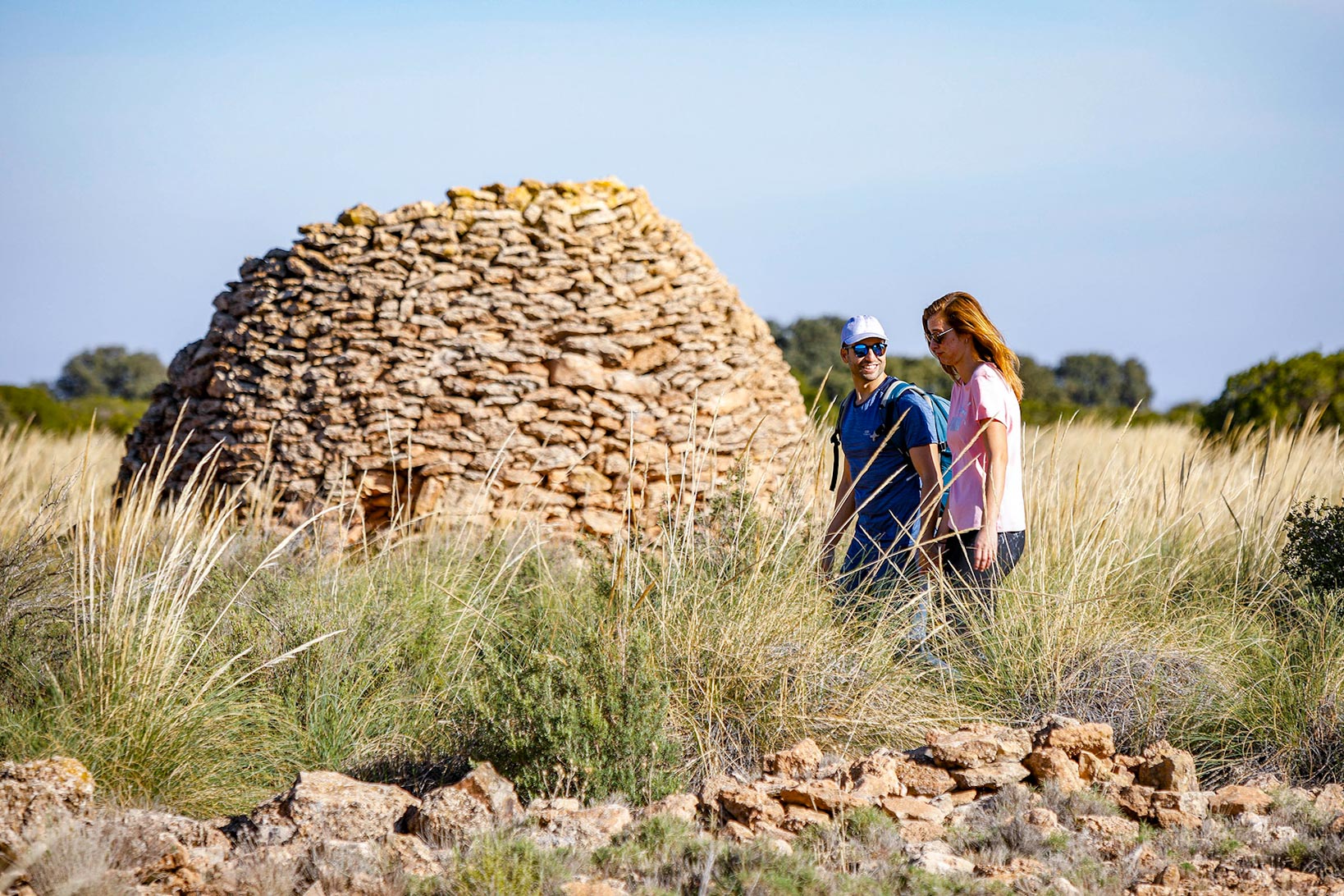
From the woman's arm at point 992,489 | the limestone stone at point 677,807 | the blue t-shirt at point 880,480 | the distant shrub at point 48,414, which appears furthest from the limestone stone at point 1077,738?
the distant shrub at point 48,414

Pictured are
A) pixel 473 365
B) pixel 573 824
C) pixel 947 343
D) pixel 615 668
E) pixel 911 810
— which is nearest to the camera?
pixel 573 824

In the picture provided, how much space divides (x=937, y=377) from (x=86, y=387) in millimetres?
27643

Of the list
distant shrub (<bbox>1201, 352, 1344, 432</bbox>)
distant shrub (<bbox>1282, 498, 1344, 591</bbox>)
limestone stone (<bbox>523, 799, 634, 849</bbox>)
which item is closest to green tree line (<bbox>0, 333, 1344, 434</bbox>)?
distant shrub (<bbox>1201, 352, 1344, 432</bbox>)

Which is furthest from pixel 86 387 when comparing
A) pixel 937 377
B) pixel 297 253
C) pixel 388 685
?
pixel 388 685

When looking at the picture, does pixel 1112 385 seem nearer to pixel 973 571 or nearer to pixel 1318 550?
pixel 1318 550

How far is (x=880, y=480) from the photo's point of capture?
431 cm

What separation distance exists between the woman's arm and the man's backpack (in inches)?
6.3

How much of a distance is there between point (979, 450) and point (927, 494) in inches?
9.2

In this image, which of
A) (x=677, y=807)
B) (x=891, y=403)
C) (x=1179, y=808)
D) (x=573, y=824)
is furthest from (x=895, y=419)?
(x=573, y=824)

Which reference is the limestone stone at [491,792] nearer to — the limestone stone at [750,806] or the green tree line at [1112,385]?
the limestone stone at [750,806]

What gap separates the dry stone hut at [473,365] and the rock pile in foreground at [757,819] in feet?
11.0

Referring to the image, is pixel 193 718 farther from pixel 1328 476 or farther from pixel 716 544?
pixel 1328 476

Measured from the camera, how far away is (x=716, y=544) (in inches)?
176

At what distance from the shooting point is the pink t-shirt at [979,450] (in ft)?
12.8
